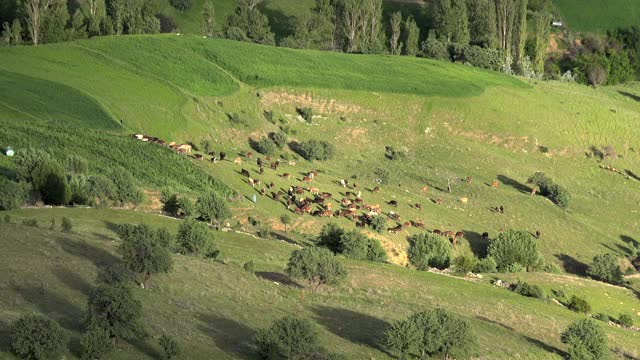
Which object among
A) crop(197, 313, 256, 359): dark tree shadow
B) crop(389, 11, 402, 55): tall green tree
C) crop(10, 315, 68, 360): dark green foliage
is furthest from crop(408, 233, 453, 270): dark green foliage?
crop(389, 11, 402, 55): tall green tree

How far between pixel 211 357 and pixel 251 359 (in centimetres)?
201

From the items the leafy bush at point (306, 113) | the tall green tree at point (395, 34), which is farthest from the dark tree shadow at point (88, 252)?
the tall green tree at point (395, 34)

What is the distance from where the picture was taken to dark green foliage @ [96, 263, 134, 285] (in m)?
56.6

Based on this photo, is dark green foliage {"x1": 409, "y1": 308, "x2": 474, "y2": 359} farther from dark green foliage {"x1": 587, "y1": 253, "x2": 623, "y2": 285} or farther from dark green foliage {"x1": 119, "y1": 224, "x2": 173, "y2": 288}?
dark green foliage {"x1": 587, "y1": 253, "x2": 623, "y2": 285}

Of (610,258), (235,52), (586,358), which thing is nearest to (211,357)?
(586,358)

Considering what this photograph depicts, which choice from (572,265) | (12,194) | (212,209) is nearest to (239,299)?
(12,194)

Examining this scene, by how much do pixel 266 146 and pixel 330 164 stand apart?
267 inches

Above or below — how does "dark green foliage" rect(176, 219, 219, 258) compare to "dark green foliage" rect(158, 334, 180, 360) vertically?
below

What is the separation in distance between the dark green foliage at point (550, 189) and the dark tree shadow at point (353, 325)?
64.7 m

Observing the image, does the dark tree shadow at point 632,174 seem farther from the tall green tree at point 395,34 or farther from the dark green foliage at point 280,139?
the tall green tree at point 395,34

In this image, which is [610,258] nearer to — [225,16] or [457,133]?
[457,133]

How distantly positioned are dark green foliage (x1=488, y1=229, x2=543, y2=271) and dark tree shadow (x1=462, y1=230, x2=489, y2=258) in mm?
2895

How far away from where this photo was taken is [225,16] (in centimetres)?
18050

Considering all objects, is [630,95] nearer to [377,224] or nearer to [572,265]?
[572,265]
